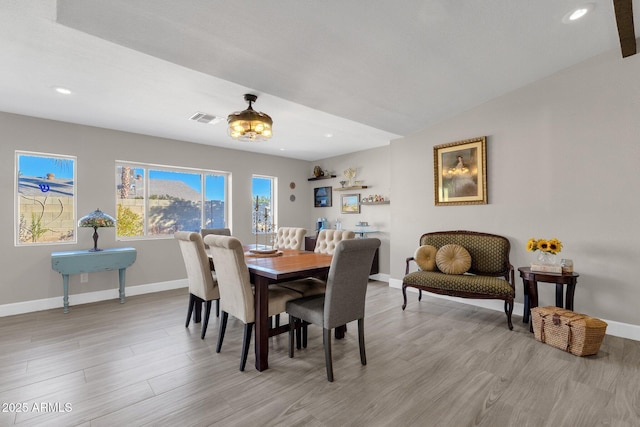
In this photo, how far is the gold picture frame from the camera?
3811mm

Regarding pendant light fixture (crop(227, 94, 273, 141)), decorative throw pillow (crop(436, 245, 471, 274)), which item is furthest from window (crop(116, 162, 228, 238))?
decorative throw pillow (crop(436, 245, 471, 274))

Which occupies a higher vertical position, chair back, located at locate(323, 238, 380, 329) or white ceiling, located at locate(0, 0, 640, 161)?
white ceiling, located at locate(0, 0, 640, 161)

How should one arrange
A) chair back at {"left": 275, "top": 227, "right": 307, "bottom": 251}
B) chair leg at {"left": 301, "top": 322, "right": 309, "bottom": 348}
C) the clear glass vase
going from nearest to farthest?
chair leg at {"left": 301, "top": 322, "right": 309, "bottom": 348} < the clear glass vase < chair back at {"left": 275, "top": 227, "right": 307, "bottom": 251}

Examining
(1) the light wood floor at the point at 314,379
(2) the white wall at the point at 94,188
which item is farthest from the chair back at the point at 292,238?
(2) the white wall at the point at 94,188

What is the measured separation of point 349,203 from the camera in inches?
230

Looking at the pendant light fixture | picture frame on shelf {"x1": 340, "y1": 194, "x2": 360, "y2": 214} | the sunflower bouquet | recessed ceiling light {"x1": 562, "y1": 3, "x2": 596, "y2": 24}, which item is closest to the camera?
recessed ceiling light {"x1": 562, "y1": 3, "x2": 596, "y2": 24}

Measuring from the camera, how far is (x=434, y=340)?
2820 millimetres

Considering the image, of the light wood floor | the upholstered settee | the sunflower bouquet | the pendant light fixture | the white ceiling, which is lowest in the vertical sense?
the light wood floor

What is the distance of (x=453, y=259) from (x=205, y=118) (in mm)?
3561

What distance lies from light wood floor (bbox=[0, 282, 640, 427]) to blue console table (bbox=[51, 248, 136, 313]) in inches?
24.3

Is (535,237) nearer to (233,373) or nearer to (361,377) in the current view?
(361,377)

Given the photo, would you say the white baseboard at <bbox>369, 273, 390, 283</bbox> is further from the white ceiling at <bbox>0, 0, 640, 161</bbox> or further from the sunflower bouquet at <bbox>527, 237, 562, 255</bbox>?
the white ceiling at <bbox>0, 0, 640, 161</bbox>

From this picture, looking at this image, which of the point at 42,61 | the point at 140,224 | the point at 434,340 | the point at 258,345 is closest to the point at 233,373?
the point at 258,345

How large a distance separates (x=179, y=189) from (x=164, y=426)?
157 inches
